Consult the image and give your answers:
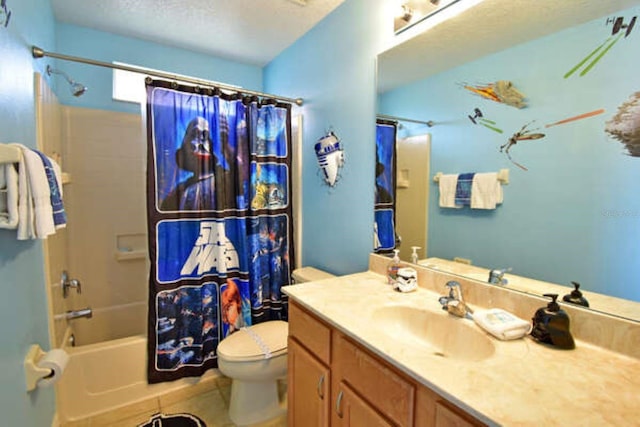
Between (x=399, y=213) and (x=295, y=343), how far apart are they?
0.82 meters

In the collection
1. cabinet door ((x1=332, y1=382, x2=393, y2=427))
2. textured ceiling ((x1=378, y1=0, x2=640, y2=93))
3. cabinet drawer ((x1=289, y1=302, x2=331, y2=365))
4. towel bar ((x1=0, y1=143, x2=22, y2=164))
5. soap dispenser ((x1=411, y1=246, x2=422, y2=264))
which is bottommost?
cabinet door ((x1=332, y1=382, x2=393, y2=427))

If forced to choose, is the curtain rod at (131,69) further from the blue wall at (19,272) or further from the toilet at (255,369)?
the toilet at (255,369)

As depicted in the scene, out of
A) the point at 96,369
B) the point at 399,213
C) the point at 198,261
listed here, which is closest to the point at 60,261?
the point at 96,369

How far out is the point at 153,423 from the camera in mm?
1691

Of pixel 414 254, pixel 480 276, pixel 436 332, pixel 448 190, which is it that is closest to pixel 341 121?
pixel 448 190

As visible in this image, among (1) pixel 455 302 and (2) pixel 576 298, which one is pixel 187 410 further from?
(2) pixel 576 298

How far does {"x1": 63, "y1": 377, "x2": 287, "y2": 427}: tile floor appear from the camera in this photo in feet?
5.58

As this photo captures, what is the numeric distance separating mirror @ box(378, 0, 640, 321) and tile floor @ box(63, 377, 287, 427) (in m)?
1.54

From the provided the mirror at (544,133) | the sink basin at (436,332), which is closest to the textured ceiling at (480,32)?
the mirror at (544,133)

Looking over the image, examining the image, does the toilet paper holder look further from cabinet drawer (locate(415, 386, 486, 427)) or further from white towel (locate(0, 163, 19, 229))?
cabinet drawer (locate(415, 386, 486, 427))

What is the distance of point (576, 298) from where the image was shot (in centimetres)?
96

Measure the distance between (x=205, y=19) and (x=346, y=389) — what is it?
2.31 metres

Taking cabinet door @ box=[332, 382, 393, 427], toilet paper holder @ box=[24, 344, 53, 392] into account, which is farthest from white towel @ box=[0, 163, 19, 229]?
cabinet door @ box=[332, 382, 393, 427]

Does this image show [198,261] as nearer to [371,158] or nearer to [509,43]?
[371,158]
